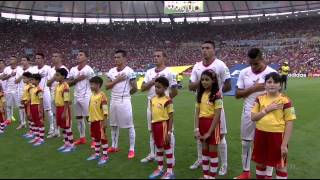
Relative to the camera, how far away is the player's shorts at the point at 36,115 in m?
9.85

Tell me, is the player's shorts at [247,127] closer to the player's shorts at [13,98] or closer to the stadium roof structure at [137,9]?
the player's shorts at [13,98]

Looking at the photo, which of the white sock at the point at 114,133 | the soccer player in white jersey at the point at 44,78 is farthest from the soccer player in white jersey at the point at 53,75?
the white sock at the point at 114,133

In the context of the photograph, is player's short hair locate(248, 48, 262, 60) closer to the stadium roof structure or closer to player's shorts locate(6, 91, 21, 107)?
player's shorts locate(6, 91, 21, 107)

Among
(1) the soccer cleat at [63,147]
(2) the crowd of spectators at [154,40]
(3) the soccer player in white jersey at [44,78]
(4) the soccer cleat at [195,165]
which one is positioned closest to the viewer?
(4) the soccer cleat at [195,165]

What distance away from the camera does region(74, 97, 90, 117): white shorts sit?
9297mm

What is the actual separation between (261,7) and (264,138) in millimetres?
47435

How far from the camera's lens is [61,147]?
8977 mm

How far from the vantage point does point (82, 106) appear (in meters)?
9.33

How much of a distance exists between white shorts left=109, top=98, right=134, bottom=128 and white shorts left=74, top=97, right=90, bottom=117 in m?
1.20

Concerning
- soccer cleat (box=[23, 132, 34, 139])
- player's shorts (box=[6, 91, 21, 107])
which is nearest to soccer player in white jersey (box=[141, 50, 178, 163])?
soccer cleat (box=[23, 132, 34, 139])

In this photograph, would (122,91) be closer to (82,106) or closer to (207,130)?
(82,106)

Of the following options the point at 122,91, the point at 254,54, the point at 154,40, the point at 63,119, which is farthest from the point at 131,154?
→ the point at 154,40

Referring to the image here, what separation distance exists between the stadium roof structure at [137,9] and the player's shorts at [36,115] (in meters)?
38.6

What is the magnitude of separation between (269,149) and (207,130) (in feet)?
3.32
